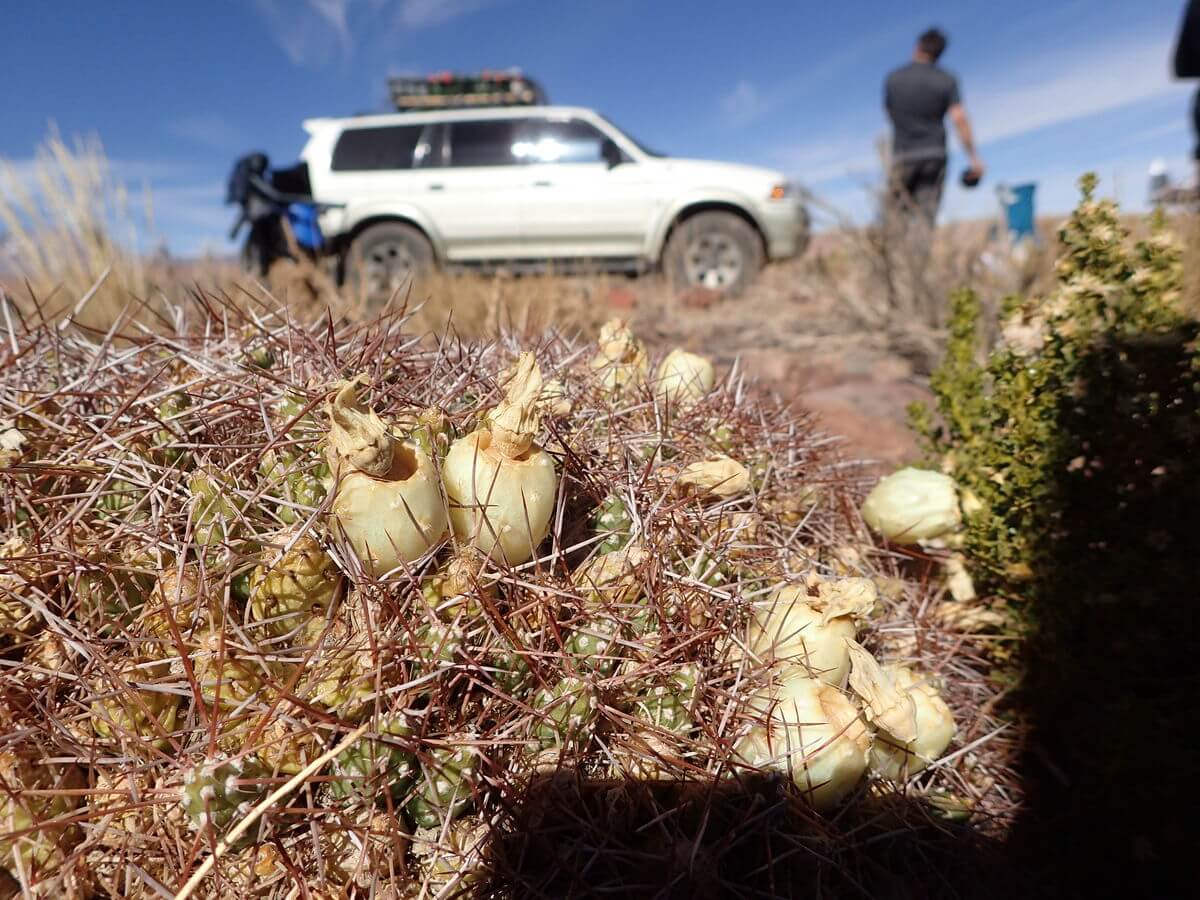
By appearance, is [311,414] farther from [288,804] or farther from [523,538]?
[288,804]

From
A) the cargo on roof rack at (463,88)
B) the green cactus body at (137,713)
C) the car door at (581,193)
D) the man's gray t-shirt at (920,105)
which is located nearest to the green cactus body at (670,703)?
the green cactus body at (137,713)

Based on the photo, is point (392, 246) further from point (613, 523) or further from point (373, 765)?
point (373, 765)

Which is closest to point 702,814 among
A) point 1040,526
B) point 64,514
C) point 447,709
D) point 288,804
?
Answer: point 447,709

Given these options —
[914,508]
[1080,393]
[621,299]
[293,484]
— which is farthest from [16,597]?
[621,299]

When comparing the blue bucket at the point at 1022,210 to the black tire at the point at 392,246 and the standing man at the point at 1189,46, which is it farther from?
the black tire at the point at 392,246

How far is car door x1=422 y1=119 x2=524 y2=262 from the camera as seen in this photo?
30.1 feet

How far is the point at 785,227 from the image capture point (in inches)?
345

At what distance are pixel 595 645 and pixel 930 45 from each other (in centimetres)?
774

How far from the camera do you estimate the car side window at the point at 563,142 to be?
29.3ft

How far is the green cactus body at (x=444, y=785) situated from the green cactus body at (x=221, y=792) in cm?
23

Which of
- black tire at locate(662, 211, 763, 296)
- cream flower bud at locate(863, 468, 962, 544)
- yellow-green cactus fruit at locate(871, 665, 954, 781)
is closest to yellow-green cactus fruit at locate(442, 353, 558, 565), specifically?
yellow-green cactus fruit at locate(871, 665, 954, 781)

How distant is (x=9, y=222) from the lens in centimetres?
537

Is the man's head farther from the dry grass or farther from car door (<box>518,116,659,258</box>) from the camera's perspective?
the dry grass

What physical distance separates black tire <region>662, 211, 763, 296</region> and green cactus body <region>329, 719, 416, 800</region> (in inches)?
321
